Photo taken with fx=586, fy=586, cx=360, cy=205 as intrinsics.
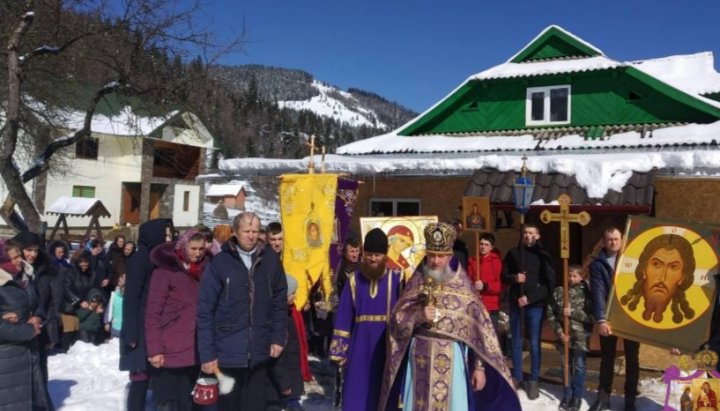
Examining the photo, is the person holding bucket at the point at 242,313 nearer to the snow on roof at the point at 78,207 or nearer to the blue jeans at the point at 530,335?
the blue jeans at the point at 530,335

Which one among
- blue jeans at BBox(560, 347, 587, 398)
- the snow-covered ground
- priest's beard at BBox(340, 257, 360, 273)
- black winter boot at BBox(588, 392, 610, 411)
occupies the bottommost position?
the snow-covered ground

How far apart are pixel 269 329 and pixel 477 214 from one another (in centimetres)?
334

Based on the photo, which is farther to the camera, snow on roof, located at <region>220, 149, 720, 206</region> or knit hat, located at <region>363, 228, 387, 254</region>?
snow on roof, located at <region>220, 149, 720, 206</region>

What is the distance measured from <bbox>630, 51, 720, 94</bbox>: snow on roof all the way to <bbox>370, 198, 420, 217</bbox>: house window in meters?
8.88

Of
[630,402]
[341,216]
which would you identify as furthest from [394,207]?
[630,402]

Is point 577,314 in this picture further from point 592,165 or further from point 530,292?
point 592,165

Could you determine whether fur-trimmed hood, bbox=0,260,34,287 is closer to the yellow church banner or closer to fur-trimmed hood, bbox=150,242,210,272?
fur-trimmed hood, bbox=150,242,210,272

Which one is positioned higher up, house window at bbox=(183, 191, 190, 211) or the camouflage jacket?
house window at bbox=(183, 191, 190, 211)

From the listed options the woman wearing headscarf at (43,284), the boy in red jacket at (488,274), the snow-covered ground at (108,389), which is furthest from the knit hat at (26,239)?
the boy in red jacket at (488,274)

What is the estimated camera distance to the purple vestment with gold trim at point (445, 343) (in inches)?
158

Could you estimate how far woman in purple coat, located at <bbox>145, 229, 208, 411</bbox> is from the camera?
457 cm

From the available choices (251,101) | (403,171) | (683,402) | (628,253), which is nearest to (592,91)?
(403,171)

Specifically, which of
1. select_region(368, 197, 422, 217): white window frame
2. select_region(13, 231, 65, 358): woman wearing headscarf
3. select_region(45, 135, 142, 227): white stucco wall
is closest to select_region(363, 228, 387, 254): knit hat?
select_region(13, 231, 65, 358): woman wearing headscarf

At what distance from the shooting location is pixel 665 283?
5262 mm
